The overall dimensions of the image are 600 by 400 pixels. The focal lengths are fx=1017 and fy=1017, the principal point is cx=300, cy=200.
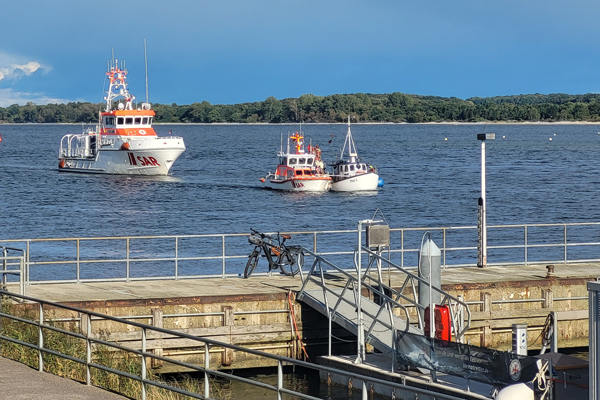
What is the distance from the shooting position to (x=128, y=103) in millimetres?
85438

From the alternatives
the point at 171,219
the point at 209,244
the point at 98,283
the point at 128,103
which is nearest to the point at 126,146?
the point at 128,103

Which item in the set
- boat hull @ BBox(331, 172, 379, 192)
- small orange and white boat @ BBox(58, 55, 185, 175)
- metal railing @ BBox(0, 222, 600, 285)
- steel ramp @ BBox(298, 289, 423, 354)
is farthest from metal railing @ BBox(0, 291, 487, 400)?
small orange and white boat @ BBox(58, 55, 185, 175)

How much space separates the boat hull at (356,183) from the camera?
76438 mm

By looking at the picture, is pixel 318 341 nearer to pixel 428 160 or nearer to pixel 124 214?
pixel 124 214

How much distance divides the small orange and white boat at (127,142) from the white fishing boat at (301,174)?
39.4ft

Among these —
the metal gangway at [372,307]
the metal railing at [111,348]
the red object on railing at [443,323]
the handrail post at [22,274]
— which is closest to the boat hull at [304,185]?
the metal gangway at [372,307]

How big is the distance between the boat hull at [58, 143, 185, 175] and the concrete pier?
66.3m

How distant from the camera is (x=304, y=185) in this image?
74250mm

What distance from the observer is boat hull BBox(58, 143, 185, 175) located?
86.9 m

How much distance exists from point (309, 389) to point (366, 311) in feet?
5.81

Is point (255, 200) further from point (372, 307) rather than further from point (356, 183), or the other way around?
point (372, 307)

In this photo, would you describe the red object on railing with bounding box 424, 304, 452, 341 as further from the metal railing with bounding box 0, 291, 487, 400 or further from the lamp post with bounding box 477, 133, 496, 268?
the lamp post with bounding box 477, 133, 496, 268

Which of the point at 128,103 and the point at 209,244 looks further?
the point at 128,103

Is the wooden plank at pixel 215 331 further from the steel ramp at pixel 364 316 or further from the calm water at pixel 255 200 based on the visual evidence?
the calm water at pixel 255 200
